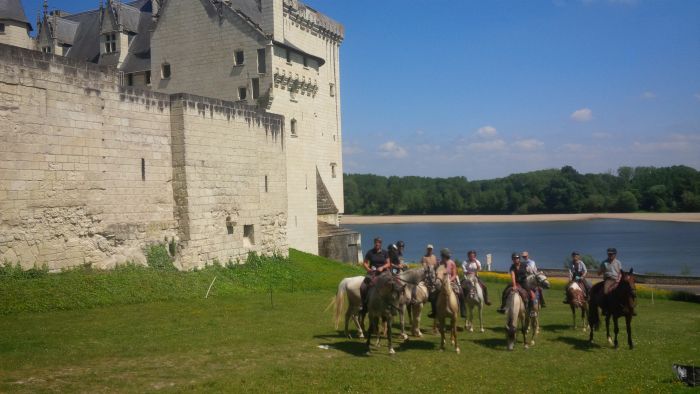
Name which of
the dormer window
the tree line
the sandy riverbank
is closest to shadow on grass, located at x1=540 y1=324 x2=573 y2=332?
the dormer window

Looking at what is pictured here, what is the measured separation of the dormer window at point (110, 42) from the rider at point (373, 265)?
31842mm

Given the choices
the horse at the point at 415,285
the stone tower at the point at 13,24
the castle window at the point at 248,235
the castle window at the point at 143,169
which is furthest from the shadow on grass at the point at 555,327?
the stone tower at the point at 13,24

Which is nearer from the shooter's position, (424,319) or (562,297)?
(424,319)

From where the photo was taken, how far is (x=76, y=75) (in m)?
18.8

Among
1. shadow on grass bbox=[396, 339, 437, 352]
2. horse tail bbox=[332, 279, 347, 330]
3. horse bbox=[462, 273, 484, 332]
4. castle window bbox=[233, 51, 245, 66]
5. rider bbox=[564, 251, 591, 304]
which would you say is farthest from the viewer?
castle window bbox=[233, 51, 245, 66]

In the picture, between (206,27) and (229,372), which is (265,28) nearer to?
(206,27)

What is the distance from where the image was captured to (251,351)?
42.3 feet

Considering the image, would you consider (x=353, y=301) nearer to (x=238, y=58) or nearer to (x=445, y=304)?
(x=445, y=304)

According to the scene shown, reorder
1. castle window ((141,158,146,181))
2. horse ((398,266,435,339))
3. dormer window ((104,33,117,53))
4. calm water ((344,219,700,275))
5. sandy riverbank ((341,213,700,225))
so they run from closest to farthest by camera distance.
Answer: horse ((398,266,435,339))
castle window ((141,158,146,181))
dormer window ((104,33,117,53))
calm water ((344,219,700,275))
sandy riverbank ((341,213,700,225))

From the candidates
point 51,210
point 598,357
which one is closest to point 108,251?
point 51,210

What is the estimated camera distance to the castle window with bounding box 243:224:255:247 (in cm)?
2628

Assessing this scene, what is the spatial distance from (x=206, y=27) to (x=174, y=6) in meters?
2.26

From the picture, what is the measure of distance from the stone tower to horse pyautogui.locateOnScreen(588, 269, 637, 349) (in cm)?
3727

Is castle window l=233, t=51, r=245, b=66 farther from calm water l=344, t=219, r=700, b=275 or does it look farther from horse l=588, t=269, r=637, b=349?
calm water l=344, t=219, r=700, b=275
